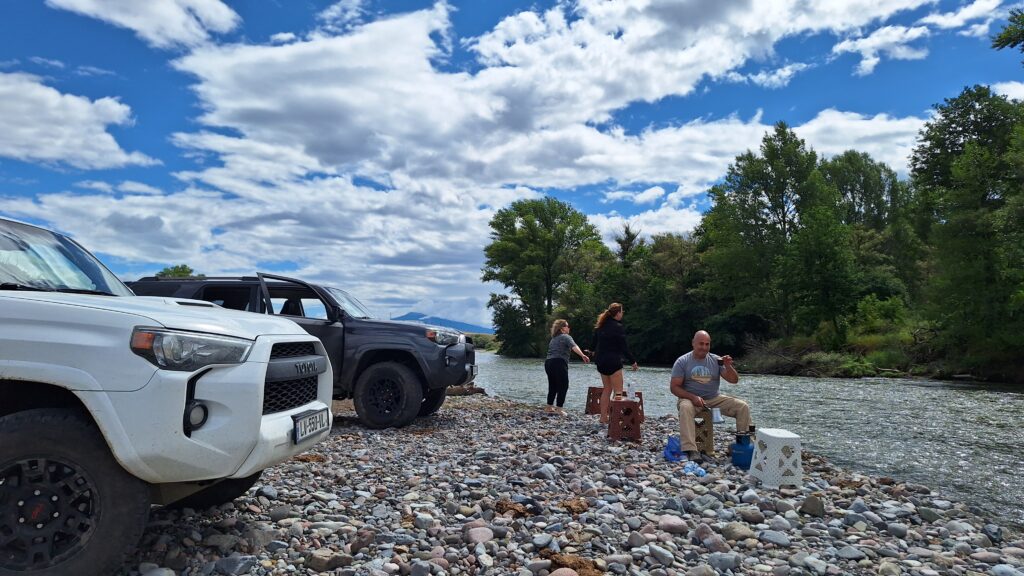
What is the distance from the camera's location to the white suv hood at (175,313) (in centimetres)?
342

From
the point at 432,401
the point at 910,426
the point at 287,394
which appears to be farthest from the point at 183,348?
the point at 910,426

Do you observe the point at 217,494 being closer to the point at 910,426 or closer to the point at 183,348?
the point at 183,348

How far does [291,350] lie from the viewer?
4.32 meters

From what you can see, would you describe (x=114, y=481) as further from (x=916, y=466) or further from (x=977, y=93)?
(x=977, y=93)

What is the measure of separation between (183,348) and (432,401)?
7725mm

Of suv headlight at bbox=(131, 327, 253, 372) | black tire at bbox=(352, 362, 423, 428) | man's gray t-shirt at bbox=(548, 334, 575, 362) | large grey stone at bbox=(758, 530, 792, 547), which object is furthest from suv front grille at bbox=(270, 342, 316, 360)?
man's gray t-shirt at bbox=(548, 334, 575, 362)

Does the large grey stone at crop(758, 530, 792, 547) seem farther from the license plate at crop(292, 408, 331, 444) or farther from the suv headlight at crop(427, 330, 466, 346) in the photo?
the suv headlight at crop(427, 330, 466, 346)

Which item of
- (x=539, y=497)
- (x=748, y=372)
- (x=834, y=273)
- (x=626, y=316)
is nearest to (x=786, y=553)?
(x=539, y=497)

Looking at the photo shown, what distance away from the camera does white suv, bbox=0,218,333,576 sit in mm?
3238

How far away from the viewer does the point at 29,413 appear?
10.7 ft

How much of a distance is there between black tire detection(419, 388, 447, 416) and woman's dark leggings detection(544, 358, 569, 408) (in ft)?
8.71

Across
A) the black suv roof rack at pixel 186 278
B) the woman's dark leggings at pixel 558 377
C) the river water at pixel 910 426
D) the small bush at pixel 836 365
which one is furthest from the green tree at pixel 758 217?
the black suv roof rack at pixel 186 278

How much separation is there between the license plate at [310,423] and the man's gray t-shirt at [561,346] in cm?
854

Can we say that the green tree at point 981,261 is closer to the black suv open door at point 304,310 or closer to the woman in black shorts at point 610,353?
the woman in black shorts at point 610,353
